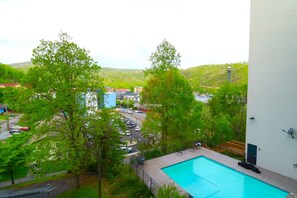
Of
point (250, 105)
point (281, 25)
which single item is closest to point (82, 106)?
point (250, 105)

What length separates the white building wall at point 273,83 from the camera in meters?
10.3

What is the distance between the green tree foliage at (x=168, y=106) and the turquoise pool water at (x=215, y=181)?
97.4 inches

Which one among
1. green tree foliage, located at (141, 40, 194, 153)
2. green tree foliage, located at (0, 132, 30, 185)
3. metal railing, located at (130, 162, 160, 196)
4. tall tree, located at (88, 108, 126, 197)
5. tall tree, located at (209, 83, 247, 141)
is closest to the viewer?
metal railing, located at (130, 162, 160, 196)

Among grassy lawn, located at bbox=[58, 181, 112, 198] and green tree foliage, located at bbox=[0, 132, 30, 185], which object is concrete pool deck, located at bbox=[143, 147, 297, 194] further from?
green tree foliage, located at bbox=[0, 132, 30, 185]

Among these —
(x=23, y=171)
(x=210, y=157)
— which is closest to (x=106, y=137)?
(x=210, y=157)

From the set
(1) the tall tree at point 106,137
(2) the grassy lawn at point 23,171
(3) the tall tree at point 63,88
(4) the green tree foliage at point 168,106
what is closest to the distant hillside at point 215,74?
(4) the green tree foliage at point 168,106

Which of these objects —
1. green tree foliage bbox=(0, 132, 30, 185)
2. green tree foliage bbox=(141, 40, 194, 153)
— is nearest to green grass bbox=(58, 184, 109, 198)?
green tree foliage bbox=(0, 132, 30, 185)

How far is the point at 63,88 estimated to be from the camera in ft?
30.8

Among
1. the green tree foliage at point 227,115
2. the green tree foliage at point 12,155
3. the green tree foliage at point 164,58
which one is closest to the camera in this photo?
the green tree foliage at point 12,155

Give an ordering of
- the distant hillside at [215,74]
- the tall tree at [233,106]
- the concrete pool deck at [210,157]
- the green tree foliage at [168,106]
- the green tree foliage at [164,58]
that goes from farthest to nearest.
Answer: the distant hillside at [215,74] < the tall tree at [233,106] < the green tree foliage at [164,58] < the green tree foliage at [168,106] < the concrete pool deck at [210,157]

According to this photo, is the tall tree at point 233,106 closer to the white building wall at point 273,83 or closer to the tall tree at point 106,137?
the white building wall at point 273,83

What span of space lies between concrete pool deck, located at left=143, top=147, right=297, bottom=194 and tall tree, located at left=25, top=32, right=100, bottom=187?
502 cm

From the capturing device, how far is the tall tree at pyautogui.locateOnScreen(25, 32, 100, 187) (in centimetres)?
923

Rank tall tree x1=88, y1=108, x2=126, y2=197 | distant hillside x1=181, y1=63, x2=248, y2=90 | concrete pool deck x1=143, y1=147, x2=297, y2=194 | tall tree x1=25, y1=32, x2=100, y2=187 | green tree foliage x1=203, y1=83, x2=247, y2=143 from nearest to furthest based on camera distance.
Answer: tall tree x1=25, y1=32, x2=100, y2=187, concrete pool deck x1=143, y1=147, x2=297, y2=194, tall tree x1=88, y1=108, x2=126, y2=197, green tree foliage x1=203, y1=83, x2=247, y2=143, distant hillside x1=181, y1=63, x2=248, y2=90
